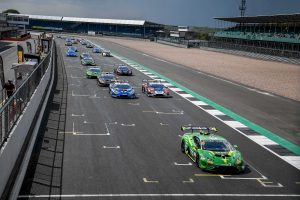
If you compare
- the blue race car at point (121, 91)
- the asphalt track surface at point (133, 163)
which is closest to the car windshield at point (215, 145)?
the asphalt track surface at point (133, 163)

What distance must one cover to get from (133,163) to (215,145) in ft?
10.9

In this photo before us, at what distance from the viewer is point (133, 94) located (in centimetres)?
3416

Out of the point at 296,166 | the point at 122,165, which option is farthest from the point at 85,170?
the point at 296,166

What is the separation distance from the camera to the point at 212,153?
17422 millimetres

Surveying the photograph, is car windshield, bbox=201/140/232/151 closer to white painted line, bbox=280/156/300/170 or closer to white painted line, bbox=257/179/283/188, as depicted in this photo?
white painted line, bbox=257/179/283/188

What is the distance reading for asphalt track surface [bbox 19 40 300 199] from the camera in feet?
48.8

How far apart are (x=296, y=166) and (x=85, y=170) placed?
8576 millimetres

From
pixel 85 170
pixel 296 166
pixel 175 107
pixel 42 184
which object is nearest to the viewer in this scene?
pixel 42 184

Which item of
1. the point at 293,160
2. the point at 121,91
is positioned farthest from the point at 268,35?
the point at 293,160

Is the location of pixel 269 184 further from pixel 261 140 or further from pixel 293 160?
pixel 261 140

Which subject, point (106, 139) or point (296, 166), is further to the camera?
point (106, 139)

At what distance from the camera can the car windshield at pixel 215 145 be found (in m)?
17.9

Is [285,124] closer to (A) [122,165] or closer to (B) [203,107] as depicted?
(B) [203,107]

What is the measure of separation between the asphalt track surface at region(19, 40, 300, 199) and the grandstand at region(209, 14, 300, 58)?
6203 cm
